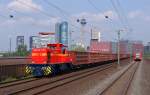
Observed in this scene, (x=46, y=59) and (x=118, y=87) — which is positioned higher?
(x=46, y=59)

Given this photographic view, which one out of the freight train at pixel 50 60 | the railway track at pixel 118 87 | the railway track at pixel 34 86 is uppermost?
the freight train at pixel 50 60

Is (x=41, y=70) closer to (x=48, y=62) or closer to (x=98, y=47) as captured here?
(x=48, y=62)

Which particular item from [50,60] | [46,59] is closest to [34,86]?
[46,59]

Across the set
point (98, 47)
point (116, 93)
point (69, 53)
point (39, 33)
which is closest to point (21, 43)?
point (98, 47)

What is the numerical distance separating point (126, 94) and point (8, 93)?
7194 mm

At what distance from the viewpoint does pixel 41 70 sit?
116 ft

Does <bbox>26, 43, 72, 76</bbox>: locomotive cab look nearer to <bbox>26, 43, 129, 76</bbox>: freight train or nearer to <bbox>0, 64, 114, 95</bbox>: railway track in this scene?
<bbox>26, 43, 129, 76</bbox>: freight train

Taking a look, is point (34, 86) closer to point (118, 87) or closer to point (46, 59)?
Answer: point (118, 87)

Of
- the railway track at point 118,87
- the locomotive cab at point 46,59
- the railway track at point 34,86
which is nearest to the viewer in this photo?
the railway track at point 34,86

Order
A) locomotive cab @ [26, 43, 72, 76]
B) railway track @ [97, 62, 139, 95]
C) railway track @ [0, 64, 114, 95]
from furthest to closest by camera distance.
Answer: locomotive cab @ [26, 43, 72, 76] < railway track @ [97, 62, 139, 95] < railway track @ [0, 64, 114, 95]

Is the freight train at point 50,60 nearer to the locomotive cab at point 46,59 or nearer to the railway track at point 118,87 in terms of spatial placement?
the locomotive cab at point 46,59

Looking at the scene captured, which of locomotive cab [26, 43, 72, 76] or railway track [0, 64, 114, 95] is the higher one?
locomotive cab [26, 43, 72, 76]

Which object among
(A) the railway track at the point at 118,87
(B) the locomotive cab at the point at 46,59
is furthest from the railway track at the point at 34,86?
(A) the railway track at the point at 118,87

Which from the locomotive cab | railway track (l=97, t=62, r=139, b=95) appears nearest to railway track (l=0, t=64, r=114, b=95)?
the locomotive cab
